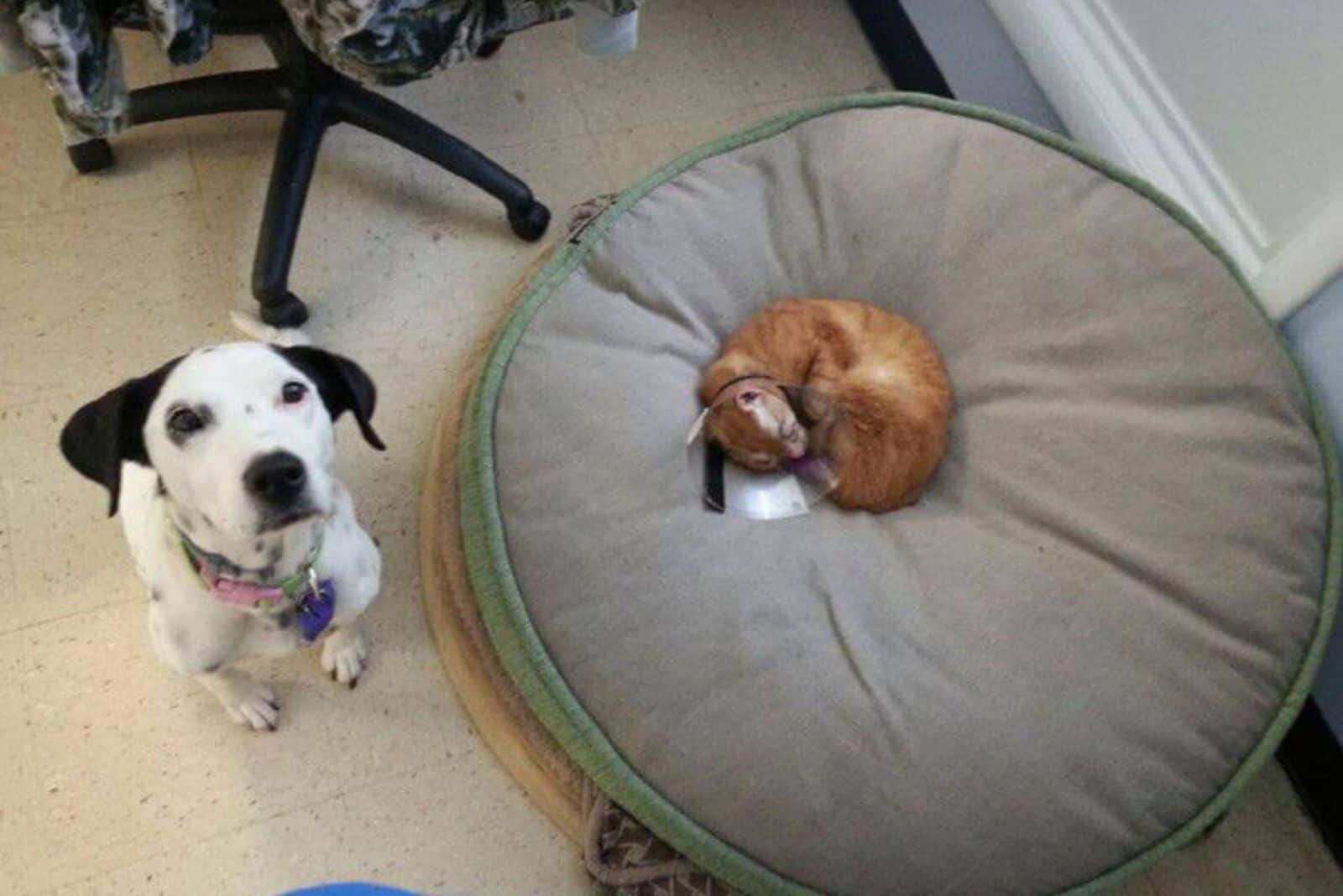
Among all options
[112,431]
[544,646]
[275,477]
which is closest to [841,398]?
[544,646]

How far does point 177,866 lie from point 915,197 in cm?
141

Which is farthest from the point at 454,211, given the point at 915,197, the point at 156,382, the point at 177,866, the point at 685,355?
the point at 177,866

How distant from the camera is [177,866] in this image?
1483 mm

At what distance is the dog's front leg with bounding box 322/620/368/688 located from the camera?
62.4 inches

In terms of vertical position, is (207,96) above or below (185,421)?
below

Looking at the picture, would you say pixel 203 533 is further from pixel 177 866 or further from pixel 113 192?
pixel 113 192

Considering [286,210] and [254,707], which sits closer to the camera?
[254,707]

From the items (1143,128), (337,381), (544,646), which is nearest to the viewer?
(337,381)

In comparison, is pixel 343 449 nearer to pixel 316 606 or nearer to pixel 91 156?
pixel 316 606

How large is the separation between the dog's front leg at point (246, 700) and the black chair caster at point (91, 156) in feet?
3.24

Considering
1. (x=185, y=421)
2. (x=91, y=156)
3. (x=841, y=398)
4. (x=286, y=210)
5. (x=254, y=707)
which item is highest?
(x=185, y=421)

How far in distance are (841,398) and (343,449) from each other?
782 millimetres

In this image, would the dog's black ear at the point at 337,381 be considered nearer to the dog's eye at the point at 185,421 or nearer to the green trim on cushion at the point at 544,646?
the dog's eye at the point at 185,421

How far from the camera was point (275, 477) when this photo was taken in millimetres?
1069
